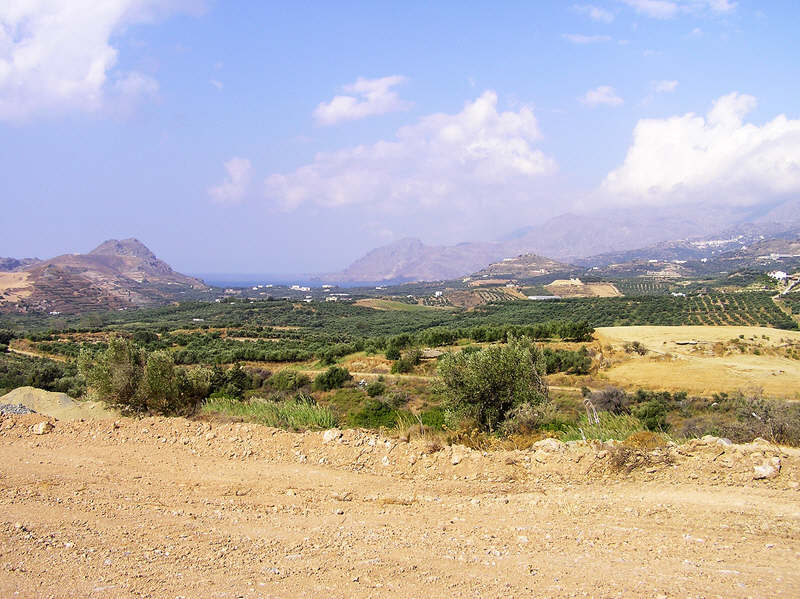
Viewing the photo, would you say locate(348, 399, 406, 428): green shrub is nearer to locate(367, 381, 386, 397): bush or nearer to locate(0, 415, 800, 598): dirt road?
locate(367, 381, 386, 397): bush

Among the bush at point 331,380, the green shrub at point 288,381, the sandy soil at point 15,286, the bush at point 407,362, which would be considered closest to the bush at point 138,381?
the green shrub at point 288,381

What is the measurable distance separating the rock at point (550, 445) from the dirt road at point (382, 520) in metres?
0.04

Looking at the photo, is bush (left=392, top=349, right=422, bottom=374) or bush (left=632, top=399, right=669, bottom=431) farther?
bush (left=392, top=349, right=422, bottom=374)

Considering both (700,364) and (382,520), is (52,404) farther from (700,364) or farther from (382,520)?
(700,364)

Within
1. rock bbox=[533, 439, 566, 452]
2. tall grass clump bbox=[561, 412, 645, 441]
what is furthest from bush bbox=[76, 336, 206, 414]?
tall grass clump bbox=[561, 412, 645, 441]

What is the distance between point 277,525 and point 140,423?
5.35 meters

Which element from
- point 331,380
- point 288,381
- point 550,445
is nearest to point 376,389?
point 331,380

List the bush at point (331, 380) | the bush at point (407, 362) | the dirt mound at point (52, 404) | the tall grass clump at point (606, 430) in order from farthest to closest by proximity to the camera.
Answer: the bush at point (407, 362) → the bush at point (331, 380) → the dirt mound at point (52, 404) → the tall grass clump at point (606, 430)

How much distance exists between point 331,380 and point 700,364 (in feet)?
113

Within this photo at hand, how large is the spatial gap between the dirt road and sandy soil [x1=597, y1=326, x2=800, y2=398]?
3151 cm

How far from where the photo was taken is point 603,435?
8672 millimetres

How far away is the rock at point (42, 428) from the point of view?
9094mm

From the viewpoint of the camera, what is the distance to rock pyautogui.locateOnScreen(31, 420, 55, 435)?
29.8ft

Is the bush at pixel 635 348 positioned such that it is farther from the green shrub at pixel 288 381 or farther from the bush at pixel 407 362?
the green shrub at pixel 288 381
